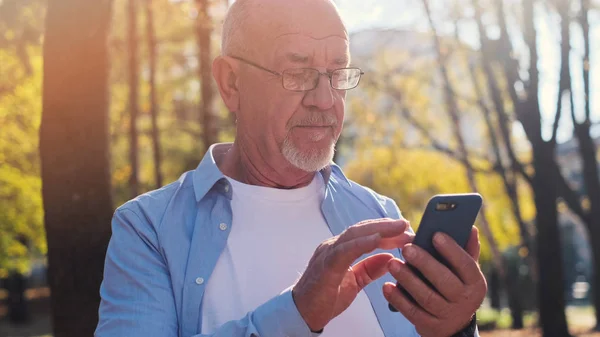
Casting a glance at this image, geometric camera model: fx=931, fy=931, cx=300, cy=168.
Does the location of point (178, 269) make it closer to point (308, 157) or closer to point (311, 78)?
point (308, 157)

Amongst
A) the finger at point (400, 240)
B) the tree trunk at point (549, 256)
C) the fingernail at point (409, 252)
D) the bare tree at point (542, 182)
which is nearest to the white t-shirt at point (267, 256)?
the finger at point (400, 240)

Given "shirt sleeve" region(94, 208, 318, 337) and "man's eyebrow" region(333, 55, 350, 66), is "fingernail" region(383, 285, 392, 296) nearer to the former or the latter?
"shirt sleeve" region(94, 208, 318, 337)

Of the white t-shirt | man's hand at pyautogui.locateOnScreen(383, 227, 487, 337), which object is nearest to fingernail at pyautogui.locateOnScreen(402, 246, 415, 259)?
man's hand at pyautogui.locateOnScreen(383, 227, 487, 337)

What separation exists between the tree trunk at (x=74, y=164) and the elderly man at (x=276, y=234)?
260cm

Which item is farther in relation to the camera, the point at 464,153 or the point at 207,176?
the point at 464,153

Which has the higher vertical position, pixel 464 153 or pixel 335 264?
pixel 335 264

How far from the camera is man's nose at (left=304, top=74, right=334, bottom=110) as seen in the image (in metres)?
3.18

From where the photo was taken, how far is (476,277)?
2.50 metres

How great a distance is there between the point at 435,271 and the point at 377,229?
0.19 meters

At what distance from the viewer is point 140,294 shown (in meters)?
2.85

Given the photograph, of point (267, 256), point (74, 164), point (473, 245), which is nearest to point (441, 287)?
point (473, 245)

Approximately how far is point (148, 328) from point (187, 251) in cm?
30

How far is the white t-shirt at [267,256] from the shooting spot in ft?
9.87

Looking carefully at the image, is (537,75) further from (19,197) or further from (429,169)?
(429,169)
